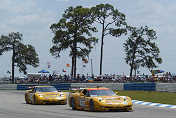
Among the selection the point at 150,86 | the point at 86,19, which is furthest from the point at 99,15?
the point at 150,86

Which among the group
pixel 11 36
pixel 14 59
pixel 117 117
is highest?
pixel 11 36

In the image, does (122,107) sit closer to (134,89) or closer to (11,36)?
(134,89)

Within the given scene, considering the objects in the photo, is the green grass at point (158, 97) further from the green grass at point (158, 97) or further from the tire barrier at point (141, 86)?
→ the tire barrier at point (141, 86)

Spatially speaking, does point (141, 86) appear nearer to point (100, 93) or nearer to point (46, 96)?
point (46, 96)

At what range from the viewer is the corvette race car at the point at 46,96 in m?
20.0

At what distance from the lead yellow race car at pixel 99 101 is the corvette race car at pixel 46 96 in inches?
111

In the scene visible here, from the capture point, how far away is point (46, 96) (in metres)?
20.3

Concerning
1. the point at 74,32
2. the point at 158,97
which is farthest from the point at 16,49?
the point at 158,97

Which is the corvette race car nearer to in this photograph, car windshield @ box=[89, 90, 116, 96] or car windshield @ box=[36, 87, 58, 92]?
car windshield @ box=[36, 87, 58, 92]

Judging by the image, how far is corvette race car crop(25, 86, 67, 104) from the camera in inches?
786

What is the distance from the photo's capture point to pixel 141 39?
60.9m

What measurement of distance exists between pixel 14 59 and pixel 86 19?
18.5m

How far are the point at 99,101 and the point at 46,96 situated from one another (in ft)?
20.3

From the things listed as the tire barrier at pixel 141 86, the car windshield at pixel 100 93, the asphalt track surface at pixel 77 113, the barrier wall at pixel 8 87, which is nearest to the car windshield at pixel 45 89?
the asphalt track surface at pixel 77 113
